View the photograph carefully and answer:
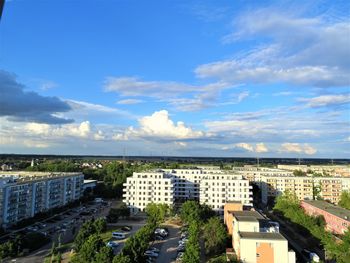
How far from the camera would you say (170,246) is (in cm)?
2180

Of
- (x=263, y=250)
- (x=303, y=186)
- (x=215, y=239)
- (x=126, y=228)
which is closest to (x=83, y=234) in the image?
(x=126, y=228)

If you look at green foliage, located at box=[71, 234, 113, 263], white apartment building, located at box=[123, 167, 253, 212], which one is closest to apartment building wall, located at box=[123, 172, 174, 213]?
white apartment building, located at box=[123, 167, 253, 212]

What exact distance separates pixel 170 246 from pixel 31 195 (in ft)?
45.3

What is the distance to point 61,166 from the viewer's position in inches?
2141

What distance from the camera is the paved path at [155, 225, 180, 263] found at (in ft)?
62.9

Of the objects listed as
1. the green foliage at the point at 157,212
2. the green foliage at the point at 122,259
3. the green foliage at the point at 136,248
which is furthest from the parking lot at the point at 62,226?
the green foliage at the point at 122,259

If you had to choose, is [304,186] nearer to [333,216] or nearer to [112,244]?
[333,216]

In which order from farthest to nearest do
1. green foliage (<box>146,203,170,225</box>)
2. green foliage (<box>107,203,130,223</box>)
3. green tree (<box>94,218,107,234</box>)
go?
green foliage (<box>146,203,170,225</box>) → green foliage (<box>107,203,130,223</box>) → green tree (<box>94,218,107,234</box>)

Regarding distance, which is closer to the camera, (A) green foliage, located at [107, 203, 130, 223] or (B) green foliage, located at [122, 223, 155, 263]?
(B) green foliage, located at [122, 223, 155, 263]

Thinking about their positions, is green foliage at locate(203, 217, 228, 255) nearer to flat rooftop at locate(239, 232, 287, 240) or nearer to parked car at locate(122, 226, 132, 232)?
flat rooftop at locate(239, 232, 287, 240)

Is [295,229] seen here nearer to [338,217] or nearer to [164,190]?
[338,217]

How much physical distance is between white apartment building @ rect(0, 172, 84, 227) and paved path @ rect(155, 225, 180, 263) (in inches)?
461

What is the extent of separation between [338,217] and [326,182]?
20296 mm

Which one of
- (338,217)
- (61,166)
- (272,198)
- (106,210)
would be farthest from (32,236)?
(61,166)
